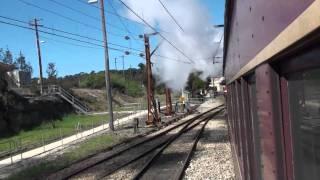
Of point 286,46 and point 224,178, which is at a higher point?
point 286,46

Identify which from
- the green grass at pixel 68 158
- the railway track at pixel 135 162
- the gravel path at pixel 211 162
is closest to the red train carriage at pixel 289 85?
the gravel path at pixel 211 162

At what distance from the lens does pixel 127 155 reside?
69.0 feet

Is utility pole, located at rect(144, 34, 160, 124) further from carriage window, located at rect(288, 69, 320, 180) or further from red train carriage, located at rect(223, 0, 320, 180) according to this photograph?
carriage window, located at rect(288, 69, 320, 180)

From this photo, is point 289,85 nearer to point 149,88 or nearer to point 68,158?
point 68,158

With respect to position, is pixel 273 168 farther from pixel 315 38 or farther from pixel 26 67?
pixel 26 67

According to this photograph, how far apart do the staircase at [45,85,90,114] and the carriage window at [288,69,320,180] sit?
203ft

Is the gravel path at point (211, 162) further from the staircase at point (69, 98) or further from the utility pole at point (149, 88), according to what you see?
the staircase at point (69, 98)

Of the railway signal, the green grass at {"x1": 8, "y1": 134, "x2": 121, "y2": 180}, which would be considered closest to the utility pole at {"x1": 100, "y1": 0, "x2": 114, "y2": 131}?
the railway signal

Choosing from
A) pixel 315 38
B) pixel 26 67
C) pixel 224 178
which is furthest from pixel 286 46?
pixel 26 67

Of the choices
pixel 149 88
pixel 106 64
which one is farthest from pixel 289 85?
pixel 149 88

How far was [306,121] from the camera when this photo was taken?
2.18 metres

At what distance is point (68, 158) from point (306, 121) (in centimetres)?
1976

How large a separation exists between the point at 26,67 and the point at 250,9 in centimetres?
12373

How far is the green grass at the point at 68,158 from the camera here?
17403 millimetres
